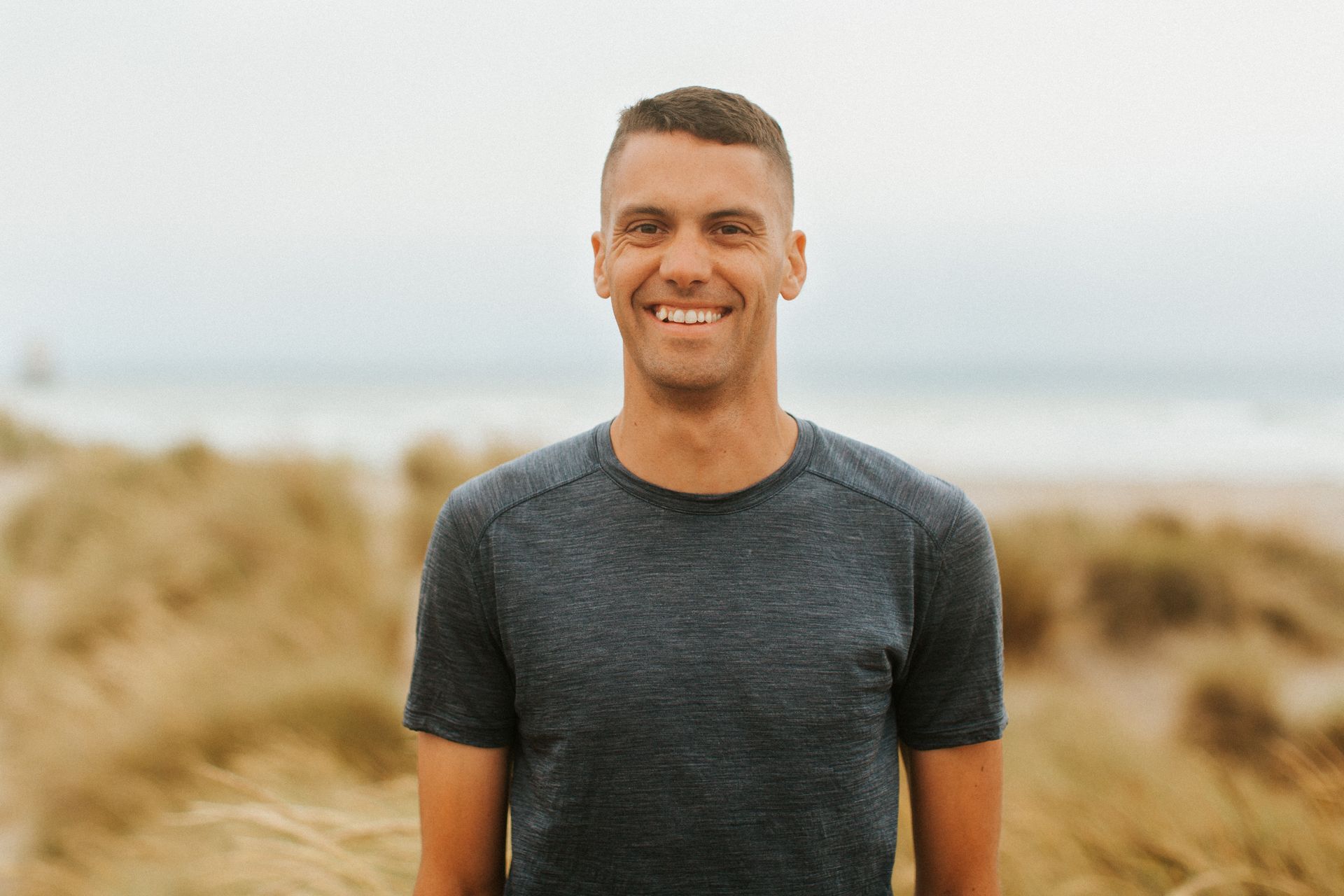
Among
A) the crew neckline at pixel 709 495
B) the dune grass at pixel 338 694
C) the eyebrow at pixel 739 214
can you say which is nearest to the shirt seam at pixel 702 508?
the crew neckline at pixel 709 495

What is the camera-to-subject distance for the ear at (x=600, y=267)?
1.81 metres

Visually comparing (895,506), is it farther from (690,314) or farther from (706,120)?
(706,120)

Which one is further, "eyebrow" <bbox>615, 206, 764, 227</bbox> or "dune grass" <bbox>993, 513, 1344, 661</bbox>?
"dune grass" <bbox>993, 513, 1344, 661</bbox>

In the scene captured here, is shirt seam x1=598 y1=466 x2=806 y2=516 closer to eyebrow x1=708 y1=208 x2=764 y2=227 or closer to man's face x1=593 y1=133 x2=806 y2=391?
man's face x1=593 y1=133 x2=806 y2=391

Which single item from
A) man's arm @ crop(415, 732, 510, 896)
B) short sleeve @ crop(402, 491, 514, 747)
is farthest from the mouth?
man's arm @ crop(415, 732, 510, 896)

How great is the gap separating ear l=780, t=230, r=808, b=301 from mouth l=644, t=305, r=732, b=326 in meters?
0.17

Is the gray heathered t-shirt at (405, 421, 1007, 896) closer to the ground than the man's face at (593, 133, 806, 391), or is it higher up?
closer to the ground

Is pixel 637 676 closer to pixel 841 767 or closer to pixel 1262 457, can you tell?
pixel 841 767

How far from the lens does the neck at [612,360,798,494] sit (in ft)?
5.75

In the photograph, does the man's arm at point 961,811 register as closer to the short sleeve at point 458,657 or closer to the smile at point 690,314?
the short sleeve at point 458,657

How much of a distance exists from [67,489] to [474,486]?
8822 millimetres

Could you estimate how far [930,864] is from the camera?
Answer: 1.87 metres

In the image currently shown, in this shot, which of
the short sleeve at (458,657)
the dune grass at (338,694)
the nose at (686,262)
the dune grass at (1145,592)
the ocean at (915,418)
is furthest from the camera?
the ocean at (915,418)

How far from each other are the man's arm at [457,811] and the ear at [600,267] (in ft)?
2.60
